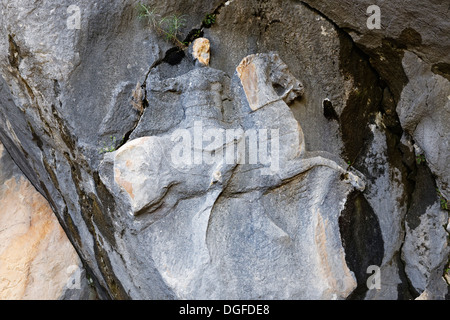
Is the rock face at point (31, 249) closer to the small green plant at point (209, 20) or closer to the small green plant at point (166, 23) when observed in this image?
the small green plant at point (166, 23)

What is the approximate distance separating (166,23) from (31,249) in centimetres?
195

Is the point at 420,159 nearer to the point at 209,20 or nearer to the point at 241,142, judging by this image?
the point at 241,142

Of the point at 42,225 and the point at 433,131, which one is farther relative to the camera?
the point at 42,225

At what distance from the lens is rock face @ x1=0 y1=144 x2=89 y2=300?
3656mm

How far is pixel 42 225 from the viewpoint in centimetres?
382

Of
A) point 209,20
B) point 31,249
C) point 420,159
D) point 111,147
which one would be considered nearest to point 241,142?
point 111,147

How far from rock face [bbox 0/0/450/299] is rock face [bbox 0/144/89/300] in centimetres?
44

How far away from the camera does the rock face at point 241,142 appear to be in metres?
2.73

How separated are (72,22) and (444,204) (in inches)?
96.8

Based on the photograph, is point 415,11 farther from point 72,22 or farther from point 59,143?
point 59,143

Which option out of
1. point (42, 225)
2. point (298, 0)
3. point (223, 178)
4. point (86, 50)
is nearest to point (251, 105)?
point (223, 178)

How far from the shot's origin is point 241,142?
2865 mm

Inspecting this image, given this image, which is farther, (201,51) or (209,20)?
(209,20)

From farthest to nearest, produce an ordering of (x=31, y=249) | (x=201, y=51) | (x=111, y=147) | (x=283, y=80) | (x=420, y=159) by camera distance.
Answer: (x=31, y=249)
(x=420, y=159)
(x=283, y=80)
(x=201, y=51)
(x=111, y=147)
